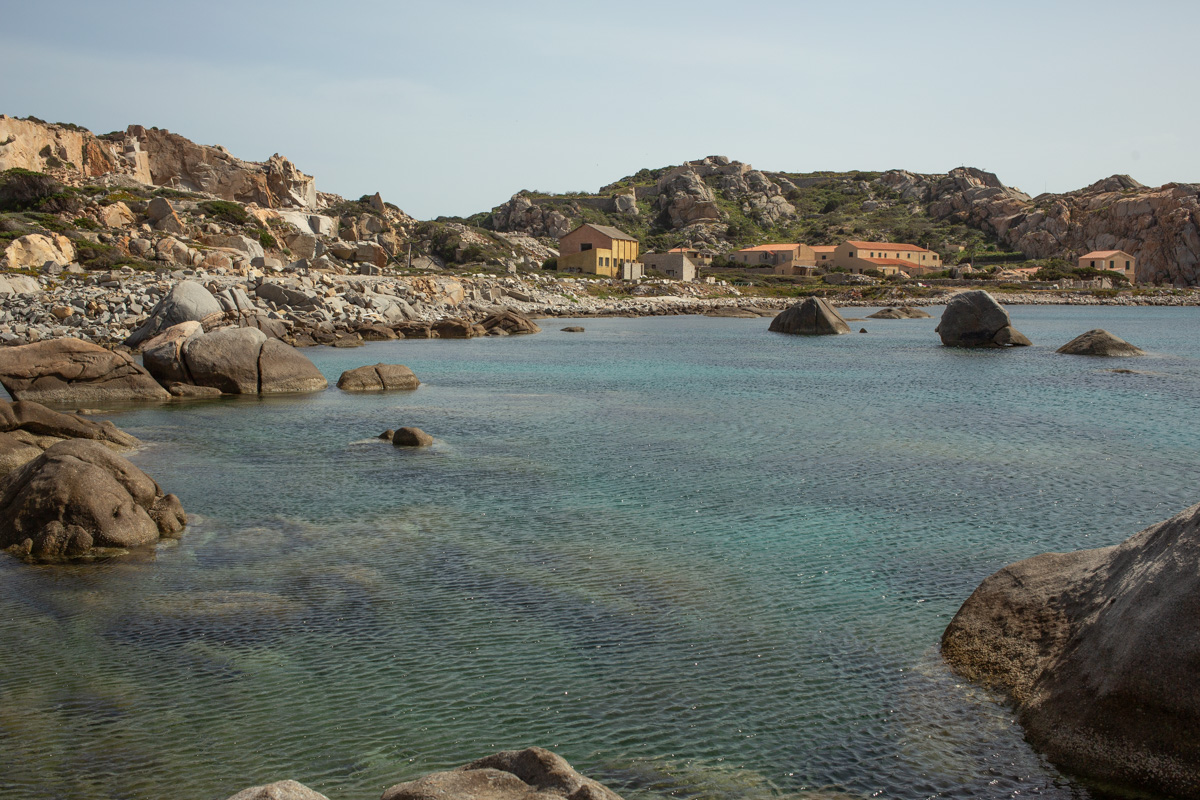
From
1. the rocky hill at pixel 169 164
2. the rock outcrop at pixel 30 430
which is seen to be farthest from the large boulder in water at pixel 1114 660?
the rocky hill at pixel 169 164

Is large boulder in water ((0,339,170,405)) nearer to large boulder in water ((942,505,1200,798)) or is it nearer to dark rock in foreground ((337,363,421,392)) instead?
dark rock in foreground ((337,363,421,392))

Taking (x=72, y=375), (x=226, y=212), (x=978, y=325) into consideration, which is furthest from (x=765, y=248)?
(x=72, y=375)

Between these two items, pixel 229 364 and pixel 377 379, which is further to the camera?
pixel 377 379

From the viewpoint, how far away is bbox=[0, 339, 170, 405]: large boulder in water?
26062mm

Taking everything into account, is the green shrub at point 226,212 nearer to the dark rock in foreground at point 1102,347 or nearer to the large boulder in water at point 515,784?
the dark rock in foreground at point 1102,347

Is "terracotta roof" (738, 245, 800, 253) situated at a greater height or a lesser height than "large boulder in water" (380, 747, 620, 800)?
greater

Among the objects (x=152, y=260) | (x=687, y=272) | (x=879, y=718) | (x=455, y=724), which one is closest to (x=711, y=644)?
(x=879, y=718)

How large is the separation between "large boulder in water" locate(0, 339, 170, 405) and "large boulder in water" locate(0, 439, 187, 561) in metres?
14.7

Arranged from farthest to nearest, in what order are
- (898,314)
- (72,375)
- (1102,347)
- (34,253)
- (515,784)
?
(898,314), (34,253), (1102,347), (72,375), (515,784)

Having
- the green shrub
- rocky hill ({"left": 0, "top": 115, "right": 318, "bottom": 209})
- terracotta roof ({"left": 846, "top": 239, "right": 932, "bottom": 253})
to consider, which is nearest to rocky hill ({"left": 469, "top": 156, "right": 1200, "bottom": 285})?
terracotta roof ({"left": 846, "top": 239, "right": 932, "bottom": 253})

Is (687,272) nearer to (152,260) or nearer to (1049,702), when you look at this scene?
(152,260)

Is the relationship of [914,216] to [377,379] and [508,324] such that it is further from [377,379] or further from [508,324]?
[377,379]

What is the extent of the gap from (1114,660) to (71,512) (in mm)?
12939

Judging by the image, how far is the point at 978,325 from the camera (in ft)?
167
